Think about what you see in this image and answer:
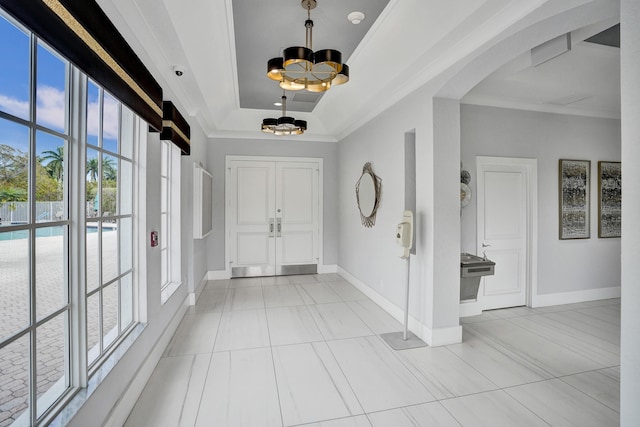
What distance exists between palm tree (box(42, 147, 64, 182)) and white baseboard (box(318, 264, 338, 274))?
4995mm

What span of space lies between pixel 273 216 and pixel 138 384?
393 cm

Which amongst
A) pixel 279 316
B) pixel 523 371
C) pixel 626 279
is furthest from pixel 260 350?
pixel 626 279

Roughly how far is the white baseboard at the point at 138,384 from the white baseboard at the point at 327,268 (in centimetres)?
326

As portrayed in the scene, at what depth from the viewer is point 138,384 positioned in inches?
89.4

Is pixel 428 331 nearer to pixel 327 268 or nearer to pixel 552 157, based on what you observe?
pixel 552 157

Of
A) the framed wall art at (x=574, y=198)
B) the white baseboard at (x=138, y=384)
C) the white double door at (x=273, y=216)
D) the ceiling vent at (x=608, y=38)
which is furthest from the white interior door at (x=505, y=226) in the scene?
the white baseboard at (x=138, y=384)

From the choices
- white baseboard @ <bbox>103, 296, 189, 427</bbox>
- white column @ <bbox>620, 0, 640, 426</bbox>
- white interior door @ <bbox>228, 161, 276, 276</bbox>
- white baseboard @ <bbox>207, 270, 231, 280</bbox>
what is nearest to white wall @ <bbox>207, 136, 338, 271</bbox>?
white baseboard @ <bbox>207, 270, 231, 280</bbox>

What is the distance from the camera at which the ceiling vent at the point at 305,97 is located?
15.4 feet

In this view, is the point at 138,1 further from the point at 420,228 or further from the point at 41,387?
the point at 420,228

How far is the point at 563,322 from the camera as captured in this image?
3.68 metres

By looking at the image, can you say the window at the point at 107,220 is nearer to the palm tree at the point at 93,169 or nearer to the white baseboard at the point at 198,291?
the palm tree at the point at 93,169

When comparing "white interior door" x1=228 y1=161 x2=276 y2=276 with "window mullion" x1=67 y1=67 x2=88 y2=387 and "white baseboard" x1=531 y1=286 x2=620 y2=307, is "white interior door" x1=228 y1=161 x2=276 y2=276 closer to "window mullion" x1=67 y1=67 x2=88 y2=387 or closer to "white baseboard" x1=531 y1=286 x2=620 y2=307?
"window mullion" x1=67 y1=67 x2=88 y2=387

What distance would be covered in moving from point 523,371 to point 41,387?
334 cm

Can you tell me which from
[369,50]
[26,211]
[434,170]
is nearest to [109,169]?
[26,211]
